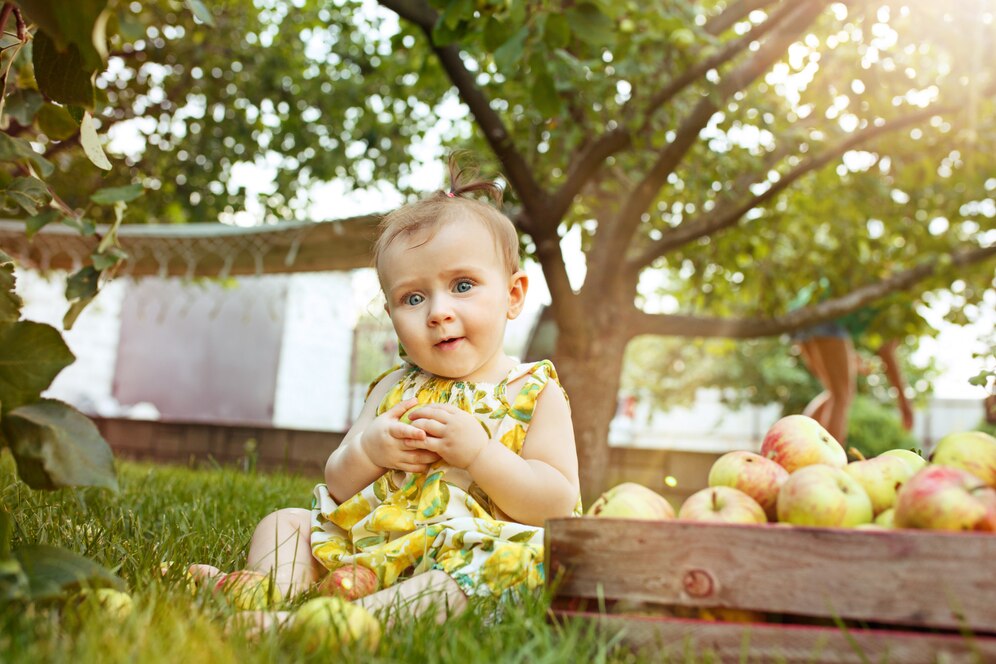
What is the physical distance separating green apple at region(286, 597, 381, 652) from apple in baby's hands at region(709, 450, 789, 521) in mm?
595

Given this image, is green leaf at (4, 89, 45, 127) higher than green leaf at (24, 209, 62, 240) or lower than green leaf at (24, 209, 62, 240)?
higher

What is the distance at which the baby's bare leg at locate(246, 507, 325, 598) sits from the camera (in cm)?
172

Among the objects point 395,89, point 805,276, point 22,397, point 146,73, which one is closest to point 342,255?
point 395,89

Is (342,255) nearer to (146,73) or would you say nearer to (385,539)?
(146,73)

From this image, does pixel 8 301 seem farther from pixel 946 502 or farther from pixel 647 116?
pixel 647 116

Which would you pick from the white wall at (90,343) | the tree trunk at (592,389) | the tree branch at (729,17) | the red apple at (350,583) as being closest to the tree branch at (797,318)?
the tree trunk at (592,389)

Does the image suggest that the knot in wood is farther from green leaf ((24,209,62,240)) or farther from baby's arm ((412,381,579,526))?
green leaf ((24,209,62,240))

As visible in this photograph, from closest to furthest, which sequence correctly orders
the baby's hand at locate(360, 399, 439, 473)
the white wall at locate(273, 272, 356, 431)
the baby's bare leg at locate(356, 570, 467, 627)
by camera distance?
1. the baby's bare leg at locate(356, 570, 467, 627)
2. the baby's hand at locate(360, 399, 439, 473)
3. the white wall at locate(273, 272, 356, 431)

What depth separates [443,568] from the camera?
1583 mm

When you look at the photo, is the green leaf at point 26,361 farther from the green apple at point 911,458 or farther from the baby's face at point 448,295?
the green apple at point 911,458

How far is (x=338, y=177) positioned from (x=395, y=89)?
851mm

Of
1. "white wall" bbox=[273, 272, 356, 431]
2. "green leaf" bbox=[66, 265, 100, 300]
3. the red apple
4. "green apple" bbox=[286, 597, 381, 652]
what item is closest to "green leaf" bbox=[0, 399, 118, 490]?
"green apple" bbox=[286, 597, 381, 652]

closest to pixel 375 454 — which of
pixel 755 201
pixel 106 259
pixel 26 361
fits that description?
pixel 106 259

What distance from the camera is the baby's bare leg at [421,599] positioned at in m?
1.39
